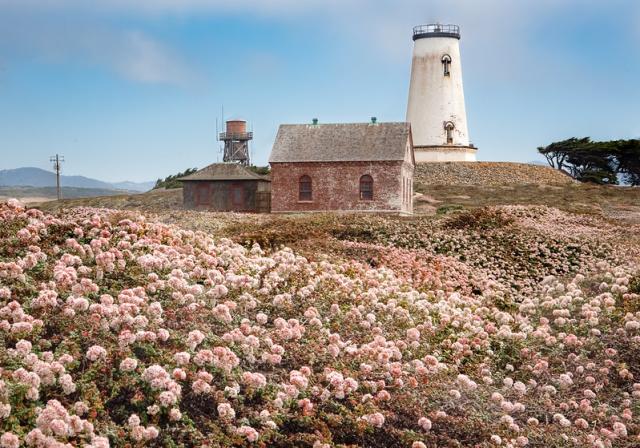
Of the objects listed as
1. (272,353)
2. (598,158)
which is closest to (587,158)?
(598,158)

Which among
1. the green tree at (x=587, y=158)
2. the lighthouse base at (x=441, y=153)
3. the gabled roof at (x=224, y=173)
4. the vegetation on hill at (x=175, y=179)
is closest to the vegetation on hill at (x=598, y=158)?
the green tree at (x=587, y=158)

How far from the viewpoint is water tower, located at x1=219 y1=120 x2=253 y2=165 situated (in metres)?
83.7

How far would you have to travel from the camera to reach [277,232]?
20938 mm

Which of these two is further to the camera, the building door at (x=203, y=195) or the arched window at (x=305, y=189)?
the building door at (x=203, y=195)

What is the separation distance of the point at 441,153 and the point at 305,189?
76.6 ft

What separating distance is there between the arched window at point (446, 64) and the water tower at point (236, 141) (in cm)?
2534

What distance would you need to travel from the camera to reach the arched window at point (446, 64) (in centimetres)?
6506

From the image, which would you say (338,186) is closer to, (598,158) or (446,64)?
(446,64)

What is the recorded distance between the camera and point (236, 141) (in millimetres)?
84312

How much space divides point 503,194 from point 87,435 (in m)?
53.9

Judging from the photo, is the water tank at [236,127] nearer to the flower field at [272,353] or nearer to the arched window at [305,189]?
the arched window at [305,189]

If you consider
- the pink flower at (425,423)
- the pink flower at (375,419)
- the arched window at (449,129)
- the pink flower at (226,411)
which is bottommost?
the pink flower at (425,423)

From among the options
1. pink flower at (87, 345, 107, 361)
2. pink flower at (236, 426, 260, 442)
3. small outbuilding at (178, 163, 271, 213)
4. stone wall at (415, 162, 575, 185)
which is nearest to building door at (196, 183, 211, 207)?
small outbuilding at (178, 163, 271, 213)

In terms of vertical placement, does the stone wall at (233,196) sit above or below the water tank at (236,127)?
below
